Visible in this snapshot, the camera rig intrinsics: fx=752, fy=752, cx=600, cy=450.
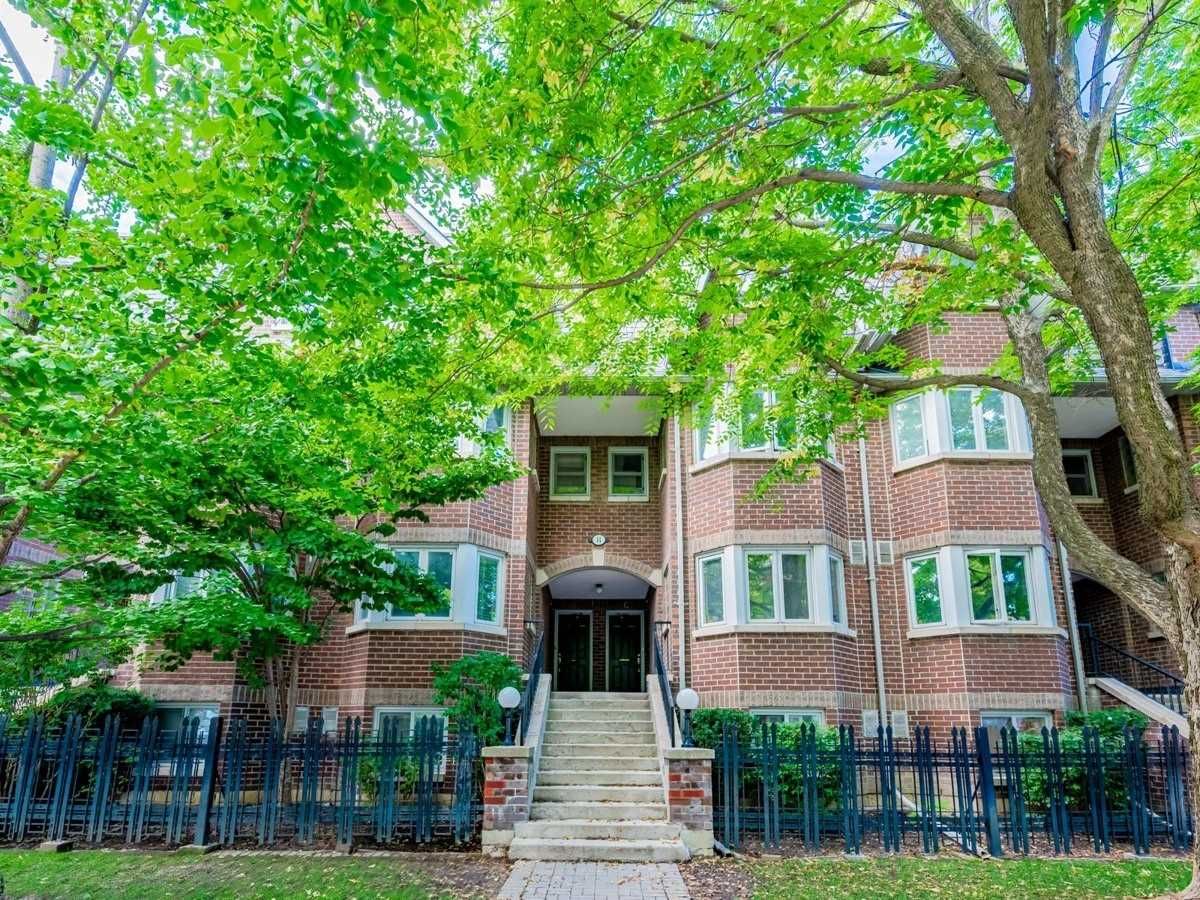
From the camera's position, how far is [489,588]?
13656 mm

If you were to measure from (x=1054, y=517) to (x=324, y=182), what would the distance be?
6.89 meters

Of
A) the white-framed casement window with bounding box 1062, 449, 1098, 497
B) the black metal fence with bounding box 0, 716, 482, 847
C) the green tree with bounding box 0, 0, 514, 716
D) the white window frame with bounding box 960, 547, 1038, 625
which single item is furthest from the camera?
the white-framed casement window with bounding box 1062, 449, 1098, 497

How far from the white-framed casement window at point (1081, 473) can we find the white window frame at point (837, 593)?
262 inches

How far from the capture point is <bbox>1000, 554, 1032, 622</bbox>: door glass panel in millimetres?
12648

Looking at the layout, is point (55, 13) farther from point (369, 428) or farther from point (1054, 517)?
point (1054, 517)

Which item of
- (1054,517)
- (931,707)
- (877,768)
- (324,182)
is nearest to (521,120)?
(324,182)

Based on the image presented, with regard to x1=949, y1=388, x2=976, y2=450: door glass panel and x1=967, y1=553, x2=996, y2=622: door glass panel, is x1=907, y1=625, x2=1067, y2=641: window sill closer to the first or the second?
x1=967, y1=553, x2=996, y2=622: door glass panel

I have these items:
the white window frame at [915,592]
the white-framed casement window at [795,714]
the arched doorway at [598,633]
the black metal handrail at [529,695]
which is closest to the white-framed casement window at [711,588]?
the white-framed casement window at [795,714]

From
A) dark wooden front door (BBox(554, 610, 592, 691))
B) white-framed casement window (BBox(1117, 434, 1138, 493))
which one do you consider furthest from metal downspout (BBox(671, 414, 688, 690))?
white-framed casement window (BBox(1117, 434, 1138, 493))

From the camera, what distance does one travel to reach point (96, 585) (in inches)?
338

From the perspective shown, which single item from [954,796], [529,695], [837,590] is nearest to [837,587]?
[837,590]

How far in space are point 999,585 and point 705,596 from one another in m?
4.92

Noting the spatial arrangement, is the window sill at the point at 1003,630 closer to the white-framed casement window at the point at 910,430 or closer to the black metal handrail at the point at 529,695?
the white-framed casement window at the point at 910,430

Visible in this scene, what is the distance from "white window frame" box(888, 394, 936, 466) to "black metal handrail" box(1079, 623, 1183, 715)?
5.20m
